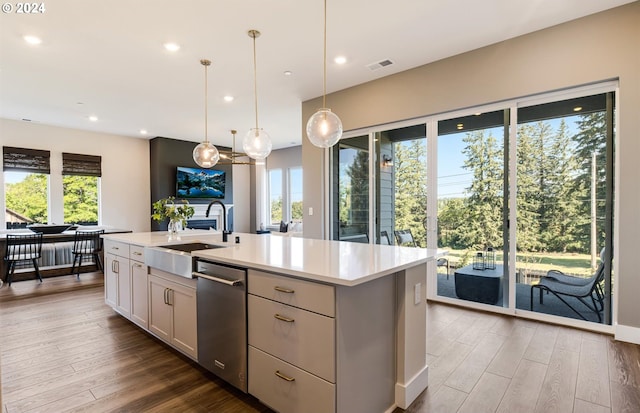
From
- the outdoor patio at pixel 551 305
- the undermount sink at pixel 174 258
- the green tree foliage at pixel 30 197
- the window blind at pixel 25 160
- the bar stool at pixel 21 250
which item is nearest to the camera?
the undermount sink at pixel 174 258

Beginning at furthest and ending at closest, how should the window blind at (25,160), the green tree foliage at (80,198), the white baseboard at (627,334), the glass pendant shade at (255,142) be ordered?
1. the green tree foliage at (80,198)
2. the window blind at (25,160)
3. the glass pendant shade at (255,142)
4. the white baseboard at (627,334)

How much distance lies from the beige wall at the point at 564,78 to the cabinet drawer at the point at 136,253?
11.1 ft

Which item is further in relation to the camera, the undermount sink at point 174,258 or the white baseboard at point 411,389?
the undermount sink at point 174,258

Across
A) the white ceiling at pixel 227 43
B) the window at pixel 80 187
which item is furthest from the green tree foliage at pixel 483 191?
the window at pixel 80 187

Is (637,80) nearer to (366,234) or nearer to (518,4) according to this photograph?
(518,4)

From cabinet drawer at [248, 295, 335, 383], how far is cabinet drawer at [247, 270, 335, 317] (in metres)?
0.03

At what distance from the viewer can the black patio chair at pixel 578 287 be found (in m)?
3.18

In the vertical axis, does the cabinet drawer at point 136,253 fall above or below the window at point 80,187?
below

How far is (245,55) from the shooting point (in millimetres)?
3834

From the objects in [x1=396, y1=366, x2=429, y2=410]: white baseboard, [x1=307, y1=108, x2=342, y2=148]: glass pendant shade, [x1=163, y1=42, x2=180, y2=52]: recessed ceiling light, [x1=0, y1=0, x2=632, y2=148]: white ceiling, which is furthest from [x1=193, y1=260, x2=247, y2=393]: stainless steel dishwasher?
[x1=163, y1=42, x2=180, y2=52]: recessed ceiling light

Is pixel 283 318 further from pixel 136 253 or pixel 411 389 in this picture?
pixel 136 253

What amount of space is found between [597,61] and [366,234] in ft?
10.5

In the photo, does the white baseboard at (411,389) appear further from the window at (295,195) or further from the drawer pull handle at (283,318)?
the window at (295,195)

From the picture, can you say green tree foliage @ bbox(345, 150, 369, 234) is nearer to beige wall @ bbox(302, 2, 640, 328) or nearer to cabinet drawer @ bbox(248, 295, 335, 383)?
beige wall @ bbox(302, 2, 640, 328)
